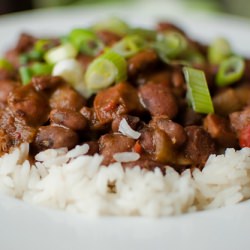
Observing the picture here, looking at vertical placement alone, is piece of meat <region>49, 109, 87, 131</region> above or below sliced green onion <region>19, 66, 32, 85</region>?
below

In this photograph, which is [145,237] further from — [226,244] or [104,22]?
[104,22]

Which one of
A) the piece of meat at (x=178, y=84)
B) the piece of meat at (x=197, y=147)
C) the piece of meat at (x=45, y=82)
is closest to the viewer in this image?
the piece of meat at (x=197, y=147)

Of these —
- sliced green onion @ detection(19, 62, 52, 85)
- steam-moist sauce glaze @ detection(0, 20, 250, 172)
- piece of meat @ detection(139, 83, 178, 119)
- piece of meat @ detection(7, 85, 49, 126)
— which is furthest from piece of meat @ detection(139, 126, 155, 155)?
sliced green onion @ detection(19, 62, 52, 85)

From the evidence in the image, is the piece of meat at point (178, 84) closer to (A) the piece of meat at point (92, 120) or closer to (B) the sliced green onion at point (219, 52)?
(A) the piece of meat at point (92, 120)

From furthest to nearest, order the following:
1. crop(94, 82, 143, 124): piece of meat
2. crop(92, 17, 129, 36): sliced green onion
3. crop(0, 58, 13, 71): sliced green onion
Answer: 1. crop(92, 17, 129, 36): sliced green onion
2. crop(0, 58, 13, 71): sliced green onion
3. crop(94, 82, 143, 124): piece of meat

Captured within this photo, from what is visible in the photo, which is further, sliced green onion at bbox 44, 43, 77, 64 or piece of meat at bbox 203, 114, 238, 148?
sliced green onion at bbox 44, 43, 77, 64

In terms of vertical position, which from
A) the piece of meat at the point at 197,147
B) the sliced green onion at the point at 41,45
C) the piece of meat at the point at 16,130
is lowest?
the piece of meat at the point at 197,147

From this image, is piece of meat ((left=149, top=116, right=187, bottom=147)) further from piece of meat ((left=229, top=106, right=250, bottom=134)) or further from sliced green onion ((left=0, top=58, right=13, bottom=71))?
sliced green onion ((left=0, top=58, right=13, bottom=71))

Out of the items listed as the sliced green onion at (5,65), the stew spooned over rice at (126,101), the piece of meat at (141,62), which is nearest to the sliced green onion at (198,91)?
the stew spooned over rice at (126,101)

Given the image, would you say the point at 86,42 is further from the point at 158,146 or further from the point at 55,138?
the point at 158,146
